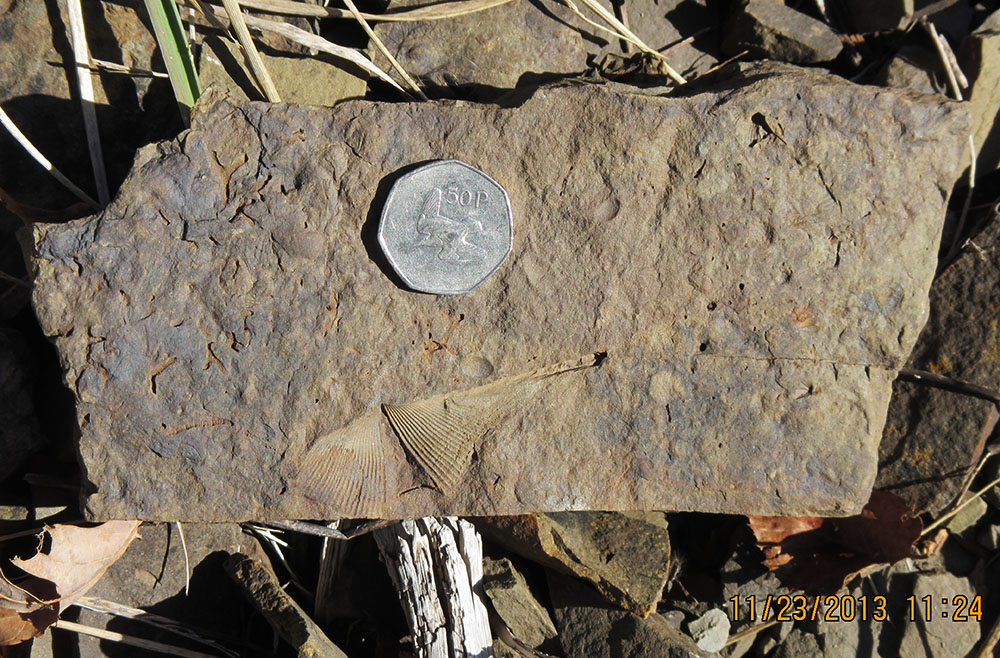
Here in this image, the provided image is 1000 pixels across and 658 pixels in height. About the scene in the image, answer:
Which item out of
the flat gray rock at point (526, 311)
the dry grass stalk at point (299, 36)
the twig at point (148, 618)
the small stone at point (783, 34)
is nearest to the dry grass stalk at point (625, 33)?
the small stone at point (783, 34)

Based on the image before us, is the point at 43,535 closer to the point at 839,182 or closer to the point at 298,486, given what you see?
the point at 298,486

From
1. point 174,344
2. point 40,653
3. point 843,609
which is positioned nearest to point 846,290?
point 843,609

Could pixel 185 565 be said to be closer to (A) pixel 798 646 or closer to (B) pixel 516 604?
(B) pixel 516 604

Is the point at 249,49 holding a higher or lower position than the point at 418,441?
higher

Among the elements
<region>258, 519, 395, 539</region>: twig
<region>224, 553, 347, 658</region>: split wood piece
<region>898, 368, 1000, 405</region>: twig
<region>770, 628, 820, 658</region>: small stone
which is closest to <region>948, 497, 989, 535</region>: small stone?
<region>898, 368, 1000, 405</region>: twig

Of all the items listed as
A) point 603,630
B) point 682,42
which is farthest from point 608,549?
point 682,42

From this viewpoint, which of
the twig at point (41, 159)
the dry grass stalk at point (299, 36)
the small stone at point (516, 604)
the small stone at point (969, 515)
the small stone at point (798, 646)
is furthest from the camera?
the small stone at point (969, 515)

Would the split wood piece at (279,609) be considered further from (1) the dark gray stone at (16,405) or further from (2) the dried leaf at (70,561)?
(1) the dark gray stone at (16,405)
